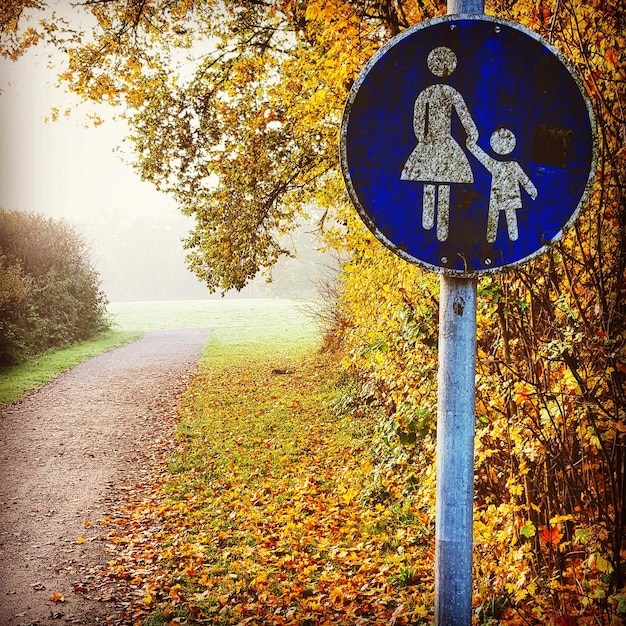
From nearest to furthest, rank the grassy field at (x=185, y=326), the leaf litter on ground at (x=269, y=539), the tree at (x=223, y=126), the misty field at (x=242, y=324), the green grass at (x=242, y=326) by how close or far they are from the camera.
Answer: the leaf litter on ground at (x=269, y=539) < the tree at (x=223, y=126) < the grassy field at (x=185, y=326) < the green grass at (x=242, y=326) < the misty field at (x=242, y=324)

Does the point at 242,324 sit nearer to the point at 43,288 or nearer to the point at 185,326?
the point at 185,326

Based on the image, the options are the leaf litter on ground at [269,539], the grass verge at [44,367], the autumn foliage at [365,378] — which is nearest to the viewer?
the autumn foliage at [365,378]

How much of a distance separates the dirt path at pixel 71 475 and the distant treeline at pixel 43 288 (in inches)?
90.9

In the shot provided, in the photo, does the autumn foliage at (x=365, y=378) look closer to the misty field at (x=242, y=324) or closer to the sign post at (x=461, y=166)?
the sign post at (x=461, y=166)

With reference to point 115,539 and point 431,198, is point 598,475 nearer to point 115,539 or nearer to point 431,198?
point 431,198

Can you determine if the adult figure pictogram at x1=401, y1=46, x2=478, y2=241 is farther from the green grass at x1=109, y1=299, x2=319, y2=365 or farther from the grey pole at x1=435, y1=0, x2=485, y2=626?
the green grass at x1=109, y1=299, x2=319, y2=365

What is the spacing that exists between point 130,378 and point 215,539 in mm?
11287

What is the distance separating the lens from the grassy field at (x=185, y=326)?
1543 centimetres

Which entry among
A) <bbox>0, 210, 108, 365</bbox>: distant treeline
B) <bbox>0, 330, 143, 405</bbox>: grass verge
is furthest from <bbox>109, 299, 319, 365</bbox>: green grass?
<bbox>0, 210, 108, 365</bbox>: distant treeline

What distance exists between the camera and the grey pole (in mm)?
1465

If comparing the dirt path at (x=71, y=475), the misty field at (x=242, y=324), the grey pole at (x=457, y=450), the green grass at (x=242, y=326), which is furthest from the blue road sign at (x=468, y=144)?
the green grass at (x=242, y=326)

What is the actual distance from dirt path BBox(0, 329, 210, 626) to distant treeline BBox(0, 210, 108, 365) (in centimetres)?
231

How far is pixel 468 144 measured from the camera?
56.8 inches

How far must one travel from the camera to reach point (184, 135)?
34.1 feet
